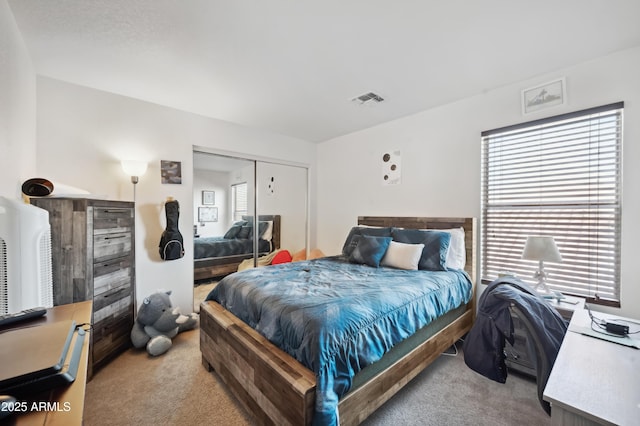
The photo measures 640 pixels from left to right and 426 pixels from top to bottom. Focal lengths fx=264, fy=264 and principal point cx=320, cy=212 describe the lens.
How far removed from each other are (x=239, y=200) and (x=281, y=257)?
41.2 inches

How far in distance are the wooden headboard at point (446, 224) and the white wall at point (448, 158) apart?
91mm

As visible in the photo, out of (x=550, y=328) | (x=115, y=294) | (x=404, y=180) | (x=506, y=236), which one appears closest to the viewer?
(x=550, y=328)

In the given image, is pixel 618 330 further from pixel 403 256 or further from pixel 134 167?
pixel 134 167

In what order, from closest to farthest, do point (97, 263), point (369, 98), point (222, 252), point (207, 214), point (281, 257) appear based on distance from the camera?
1. point (97, 263)
2. point (369, 98)
3. point (207, 214)
4. point (222, 252)
5. point (281, 257)

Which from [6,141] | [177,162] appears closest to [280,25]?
[6,141]

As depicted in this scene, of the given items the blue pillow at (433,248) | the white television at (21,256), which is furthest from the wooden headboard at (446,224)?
the white television at (21,256)

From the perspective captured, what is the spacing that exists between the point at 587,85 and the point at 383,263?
2.28 meters

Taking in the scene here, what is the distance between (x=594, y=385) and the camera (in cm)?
94

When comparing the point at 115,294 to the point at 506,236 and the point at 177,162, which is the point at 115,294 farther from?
the point at 506,236

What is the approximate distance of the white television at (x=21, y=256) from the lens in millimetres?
1069

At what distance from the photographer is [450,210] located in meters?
2.96

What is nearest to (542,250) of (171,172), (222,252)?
(222,252)

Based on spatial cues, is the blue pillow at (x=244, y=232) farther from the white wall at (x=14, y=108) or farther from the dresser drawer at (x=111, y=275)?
the white wall at (x=14, y=108)

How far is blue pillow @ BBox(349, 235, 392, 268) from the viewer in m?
2.79
